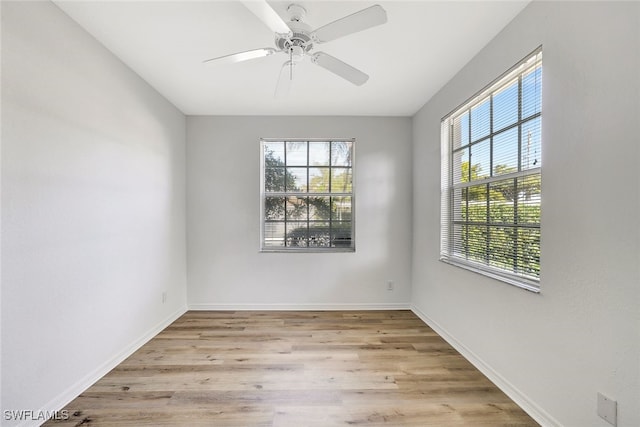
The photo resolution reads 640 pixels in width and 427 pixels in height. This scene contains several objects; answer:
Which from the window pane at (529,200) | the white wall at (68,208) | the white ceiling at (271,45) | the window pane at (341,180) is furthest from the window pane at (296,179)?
the window pane at (529,200)

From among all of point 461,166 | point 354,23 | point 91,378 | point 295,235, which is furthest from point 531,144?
point 91,378

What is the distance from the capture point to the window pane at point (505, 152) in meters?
1.83

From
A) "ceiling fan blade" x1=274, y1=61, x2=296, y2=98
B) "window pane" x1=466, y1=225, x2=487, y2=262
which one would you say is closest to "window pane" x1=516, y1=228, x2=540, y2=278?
"window pane" x1=466, y1=225, x2=487, y2=262

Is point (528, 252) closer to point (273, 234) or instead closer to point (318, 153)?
point (318, 153)

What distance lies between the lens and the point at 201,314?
3.27 metres

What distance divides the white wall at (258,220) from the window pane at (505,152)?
1.41m

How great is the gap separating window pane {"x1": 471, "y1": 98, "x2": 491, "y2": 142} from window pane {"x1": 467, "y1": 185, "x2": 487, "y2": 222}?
1.40 feet

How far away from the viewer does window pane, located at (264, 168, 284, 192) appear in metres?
3.48

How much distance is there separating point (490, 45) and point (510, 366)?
2.22 meters

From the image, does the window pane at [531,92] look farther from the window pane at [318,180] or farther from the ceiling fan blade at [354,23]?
the window pane at [318,180]

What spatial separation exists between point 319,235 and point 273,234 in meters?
0.59

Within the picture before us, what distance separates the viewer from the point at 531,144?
1.68 m

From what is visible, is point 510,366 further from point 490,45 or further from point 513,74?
point 490,45

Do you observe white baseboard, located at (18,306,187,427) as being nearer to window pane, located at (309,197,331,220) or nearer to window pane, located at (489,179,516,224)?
window pane, located at (309,197,331,220)
